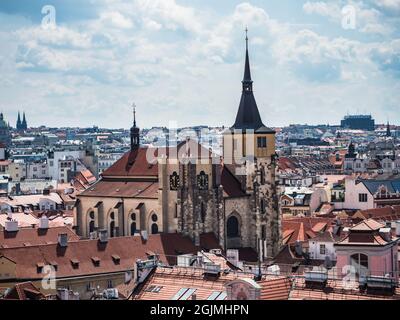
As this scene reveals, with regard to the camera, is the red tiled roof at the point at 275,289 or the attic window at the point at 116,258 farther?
the attic window at the point at 116,258

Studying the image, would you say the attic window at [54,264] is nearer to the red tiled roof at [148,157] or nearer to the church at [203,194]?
the church at [203,194]

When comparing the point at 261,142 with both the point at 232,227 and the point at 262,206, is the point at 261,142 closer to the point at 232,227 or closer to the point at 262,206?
the point at 262,206

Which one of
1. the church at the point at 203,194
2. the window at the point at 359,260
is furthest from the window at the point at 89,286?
the window at the point at 359,260

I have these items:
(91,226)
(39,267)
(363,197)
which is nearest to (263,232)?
(91,226)

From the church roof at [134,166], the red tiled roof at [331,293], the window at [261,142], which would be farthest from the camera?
the church roof at [134,166]

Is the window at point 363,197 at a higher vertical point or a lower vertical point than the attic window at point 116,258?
higher

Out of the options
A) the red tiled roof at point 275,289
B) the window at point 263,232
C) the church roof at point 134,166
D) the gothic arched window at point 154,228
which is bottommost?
the window at point 263,232

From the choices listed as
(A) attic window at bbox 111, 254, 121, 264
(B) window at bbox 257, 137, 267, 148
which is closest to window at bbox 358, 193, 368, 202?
(B) window at bbox 257, 137, 267, 148
